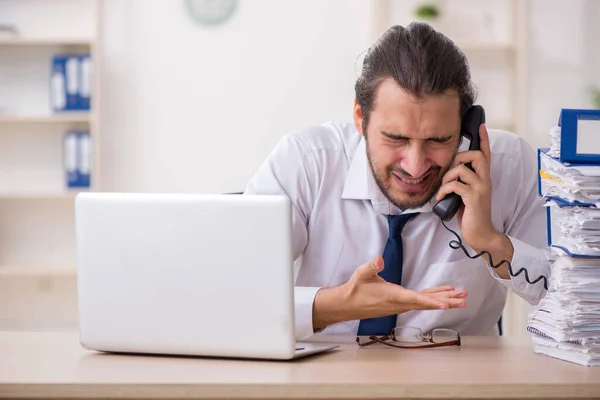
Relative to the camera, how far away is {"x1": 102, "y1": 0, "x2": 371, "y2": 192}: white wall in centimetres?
423

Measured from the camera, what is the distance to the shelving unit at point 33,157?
13.9 ft

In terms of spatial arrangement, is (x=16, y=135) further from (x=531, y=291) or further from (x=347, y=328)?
(x=531, y=291)

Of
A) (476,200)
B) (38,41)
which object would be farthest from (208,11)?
(476,200)

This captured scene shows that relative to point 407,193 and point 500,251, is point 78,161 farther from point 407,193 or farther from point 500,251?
point 500,251

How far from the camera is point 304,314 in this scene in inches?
65.3

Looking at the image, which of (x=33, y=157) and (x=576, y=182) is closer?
(x=576, y=182)

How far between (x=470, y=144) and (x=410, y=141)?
6.2 inches

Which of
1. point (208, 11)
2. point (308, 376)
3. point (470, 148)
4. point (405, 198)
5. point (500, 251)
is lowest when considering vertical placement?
point (308, 376)

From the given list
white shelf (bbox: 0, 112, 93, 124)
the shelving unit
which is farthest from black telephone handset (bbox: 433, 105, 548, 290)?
the shelving unit

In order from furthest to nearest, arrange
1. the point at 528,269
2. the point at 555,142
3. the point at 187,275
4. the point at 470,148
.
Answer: the point at 470,148 < the point at 528,269 < the point at 555,142 < the point at 187,275

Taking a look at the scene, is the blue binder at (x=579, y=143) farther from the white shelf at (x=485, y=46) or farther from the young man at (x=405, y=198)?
the white shelf at (x=485, y=46)

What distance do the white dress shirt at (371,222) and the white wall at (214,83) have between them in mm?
2145

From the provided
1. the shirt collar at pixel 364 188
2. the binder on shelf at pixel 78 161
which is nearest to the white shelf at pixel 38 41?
the binder on shelf at pixel 78 161

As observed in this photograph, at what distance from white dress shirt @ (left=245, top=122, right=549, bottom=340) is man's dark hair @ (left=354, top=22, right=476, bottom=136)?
17cm
